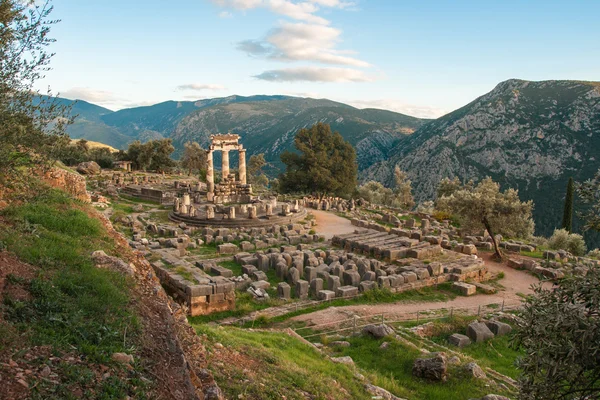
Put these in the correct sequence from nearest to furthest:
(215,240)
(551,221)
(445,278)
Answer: (445,278) → (215,240) → (551,221)

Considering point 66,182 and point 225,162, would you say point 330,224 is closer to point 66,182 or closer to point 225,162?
point 225,162

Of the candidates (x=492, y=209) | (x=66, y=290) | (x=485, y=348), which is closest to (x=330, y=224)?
(x=492, y=209)

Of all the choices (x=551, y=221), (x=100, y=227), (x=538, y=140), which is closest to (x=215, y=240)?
(x=100, y=227)

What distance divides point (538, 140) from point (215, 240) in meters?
76.1

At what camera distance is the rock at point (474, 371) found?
408 inches

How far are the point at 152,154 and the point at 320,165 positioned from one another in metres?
28.4

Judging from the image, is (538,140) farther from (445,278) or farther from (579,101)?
(445,278)

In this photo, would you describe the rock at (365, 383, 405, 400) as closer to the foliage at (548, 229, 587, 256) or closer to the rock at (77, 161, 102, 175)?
the foliage at (548, 229, 587, 256)

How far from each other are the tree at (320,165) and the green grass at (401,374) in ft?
110

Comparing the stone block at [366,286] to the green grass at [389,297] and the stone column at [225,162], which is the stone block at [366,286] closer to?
the green grass at [389,297]

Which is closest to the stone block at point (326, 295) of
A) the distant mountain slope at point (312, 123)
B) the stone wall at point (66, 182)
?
the stone wall at point (66, 182)

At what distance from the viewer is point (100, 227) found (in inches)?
489

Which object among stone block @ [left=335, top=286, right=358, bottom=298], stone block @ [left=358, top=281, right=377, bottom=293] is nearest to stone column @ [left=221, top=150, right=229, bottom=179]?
stone block @ [left=358, top=281, right=377, bottom=293]

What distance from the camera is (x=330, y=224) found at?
3269cm
